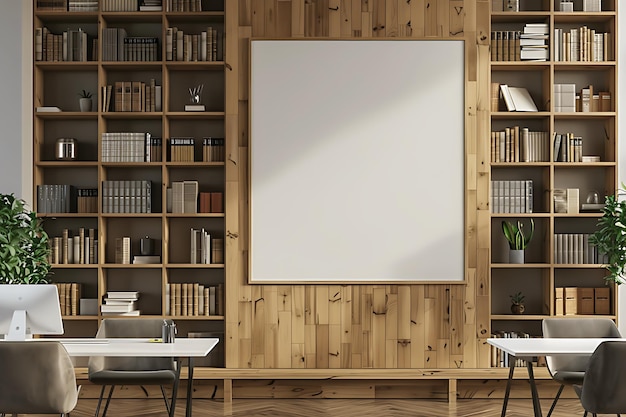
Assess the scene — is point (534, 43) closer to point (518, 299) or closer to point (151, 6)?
point (518, 299)

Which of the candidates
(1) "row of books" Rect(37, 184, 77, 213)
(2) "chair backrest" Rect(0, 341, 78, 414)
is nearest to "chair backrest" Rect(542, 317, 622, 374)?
(2) "chair backrest" Rect(0, 341, 78, 414)

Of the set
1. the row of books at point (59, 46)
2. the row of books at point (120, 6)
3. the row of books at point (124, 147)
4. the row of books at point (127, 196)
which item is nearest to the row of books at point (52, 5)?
the row of books at point (59, 46)

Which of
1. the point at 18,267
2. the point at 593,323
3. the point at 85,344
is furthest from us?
the point at 18,267

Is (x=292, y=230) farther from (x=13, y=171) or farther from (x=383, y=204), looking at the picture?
(x=13, y=171)

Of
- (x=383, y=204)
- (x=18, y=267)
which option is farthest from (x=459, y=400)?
(x=18, y=267)

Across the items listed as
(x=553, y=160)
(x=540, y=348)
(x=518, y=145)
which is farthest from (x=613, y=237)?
(x=540, y=348)

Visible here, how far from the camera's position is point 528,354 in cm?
472

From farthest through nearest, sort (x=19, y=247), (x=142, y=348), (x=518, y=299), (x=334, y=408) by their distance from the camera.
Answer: (x=518, y=299)
(x=334, y=408)
(x=19, y=247)
(x=142, y=348)

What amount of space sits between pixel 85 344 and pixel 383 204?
2.79 meters

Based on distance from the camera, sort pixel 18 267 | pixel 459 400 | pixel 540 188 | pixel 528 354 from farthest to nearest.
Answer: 1. pixel 540 188
2. pixel 459 400
3. pixel 18 267
4. pixel 528 354

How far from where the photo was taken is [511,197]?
6898mm

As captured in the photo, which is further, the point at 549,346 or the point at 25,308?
the point at 549,346

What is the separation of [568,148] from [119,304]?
13.0 feet

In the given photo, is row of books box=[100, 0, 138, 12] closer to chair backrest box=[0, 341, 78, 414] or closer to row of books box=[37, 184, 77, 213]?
row of books box=[37, 184, 77, 213]
